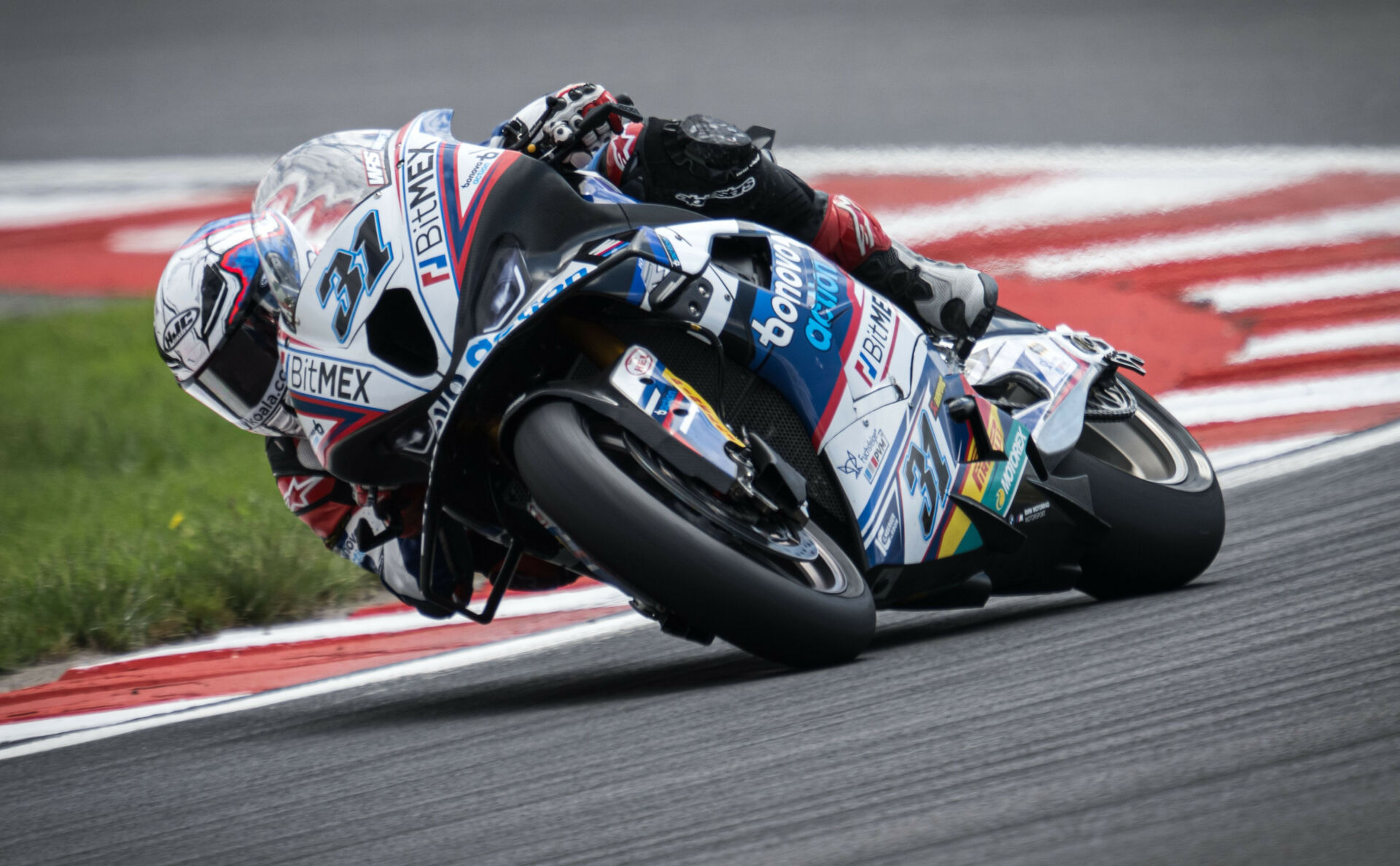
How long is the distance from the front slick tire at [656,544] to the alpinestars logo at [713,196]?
717 mm

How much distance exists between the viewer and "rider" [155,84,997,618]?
139 inches

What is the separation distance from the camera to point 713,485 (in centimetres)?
300

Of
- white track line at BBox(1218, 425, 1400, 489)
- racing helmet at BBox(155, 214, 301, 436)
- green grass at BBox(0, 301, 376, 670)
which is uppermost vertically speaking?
racing helmet at BBox(155, 214, 301, 436)

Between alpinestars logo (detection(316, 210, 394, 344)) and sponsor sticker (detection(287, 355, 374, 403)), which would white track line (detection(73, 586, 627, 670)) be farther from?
alpinestars logo (detection(316, 210, 394, 344))

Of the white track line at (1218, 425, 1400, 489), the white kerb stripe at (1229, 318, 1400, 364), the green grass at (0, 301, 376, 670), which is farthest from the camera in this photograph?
the white kerb stripe at (1229, 318, 1400, 364)

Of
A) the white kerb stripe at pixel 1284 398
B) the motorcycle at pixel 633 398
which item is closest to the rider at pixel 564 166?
the motorcycle at pixel 633 398

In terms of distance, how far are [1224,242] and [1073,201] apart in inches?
42.2

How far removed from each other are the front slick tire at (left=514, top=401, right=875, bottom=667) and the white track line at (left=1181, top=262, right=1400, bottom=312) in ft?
16.8

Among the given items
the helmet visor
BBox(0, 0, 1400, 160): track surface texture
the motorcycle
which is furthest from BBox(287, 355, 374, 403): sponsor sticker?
BBox(0, 0, 1400, 160): track surface texture

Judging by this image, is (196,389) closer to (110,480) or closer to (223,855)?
(223,855)

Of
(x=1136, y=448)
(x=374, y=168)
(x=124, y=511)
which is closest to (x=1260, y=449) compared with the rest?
(x=1136, y=448)

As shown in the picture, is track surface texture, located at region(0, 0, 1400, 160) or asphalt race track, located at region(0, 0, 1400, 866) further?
track surface texture, located at region(0, 0, 1400, 160)

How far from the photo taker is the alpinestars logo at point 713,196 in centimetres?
354

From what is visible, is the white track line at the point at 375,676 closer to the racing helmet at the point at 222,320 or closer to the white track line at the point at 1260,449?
the racing helmet at the point at 222,320
